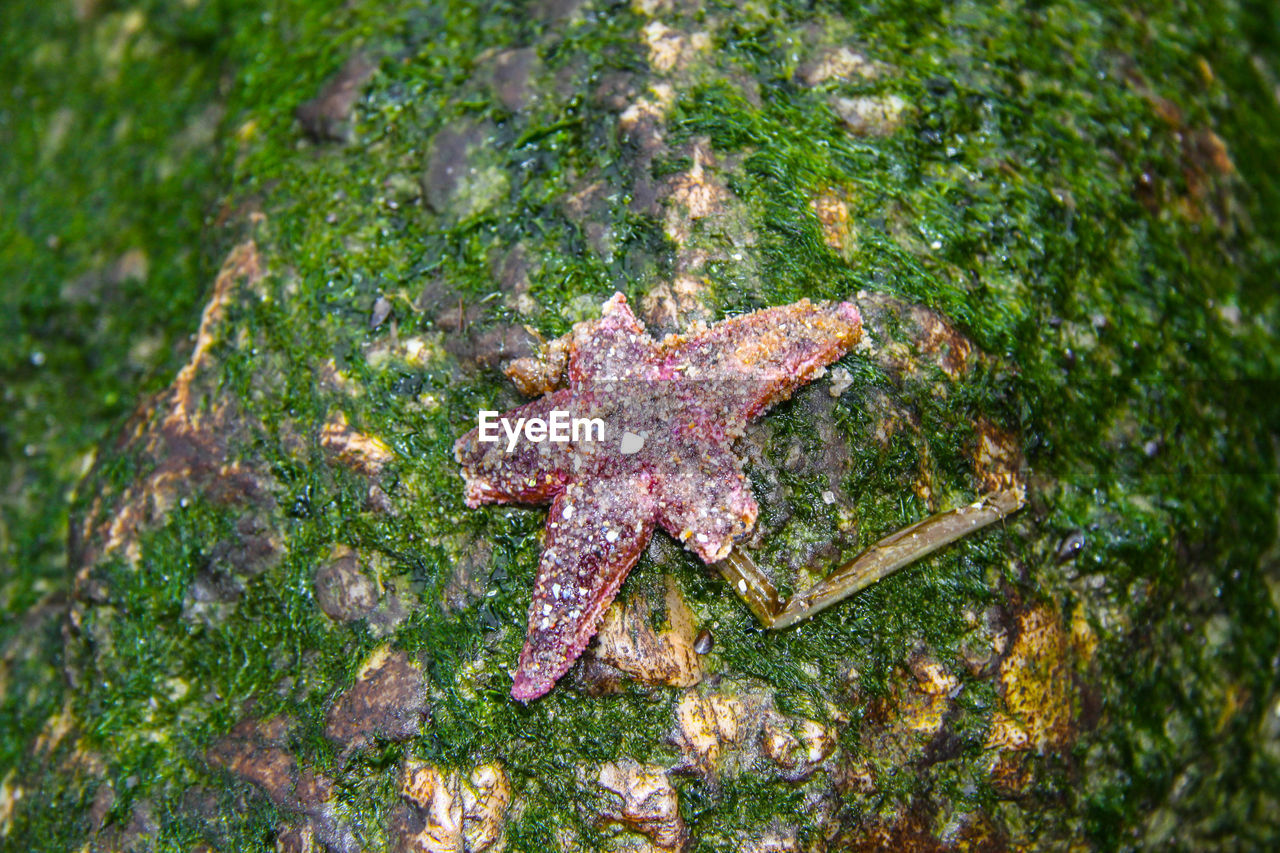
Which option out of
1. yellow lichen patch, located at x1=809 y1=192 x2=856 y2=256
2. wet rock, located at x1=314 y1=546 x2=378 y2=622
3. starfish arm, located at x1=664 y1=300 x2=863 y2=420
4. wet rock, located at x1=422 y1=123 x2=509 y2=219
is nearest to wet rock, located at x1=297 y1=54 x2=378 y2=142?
wet rock, located at x1=422 y1=123 x2=509 y2=219

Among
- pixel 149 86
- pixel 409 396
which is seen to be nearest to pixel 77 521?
pixel 409 396

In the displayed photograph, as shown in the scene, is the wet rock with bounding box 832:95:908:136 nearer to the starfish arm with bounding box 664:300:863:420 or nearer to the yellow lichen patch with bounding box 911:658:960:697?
the starfish arm with bounding box 664:300:863:420

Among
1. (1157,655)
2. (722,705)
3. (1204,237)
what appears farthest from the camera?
(1204,237)

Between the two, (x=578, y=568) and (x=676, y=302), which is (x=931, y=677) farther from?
(x=676, y=302)

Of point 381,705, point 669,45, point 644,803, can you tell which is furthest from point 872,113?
point 381,705

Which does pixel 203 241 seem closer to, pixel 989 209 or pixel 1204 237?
pixel 989 209

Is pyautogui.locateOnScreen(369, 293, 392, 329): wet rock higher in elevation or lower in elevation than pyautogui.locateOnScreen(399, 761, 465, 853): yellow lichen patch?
higher
